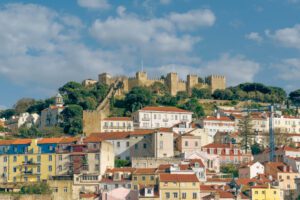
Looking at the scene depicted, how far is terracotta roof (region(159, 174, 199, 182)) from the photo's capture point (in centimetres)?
6053

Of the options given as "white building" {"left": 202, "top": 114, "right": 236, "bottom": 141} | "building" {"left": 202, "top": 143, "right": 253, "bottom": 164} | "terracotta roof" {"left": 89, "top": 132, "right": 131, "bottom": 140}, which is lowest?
"building" {"left": 202, "top": 143, "right": 253, "bottom": 164}

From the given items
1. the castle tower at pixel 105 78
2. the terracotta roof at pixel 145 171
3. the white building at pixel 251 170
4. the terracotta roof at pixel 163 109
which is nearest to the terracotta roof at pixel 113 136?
the terracotta roof at pixel 145 171

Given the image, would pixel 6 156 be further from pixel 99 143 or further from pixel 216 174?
pixel 216 174

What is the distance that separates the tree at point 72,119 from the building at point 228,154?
15730 mm

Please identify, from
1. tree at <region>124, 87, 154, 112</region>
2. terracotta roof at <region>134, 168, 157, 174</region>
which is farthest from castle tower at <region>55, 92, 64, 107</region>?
terracotta roof at <region>134, 168, 157, 174</region>

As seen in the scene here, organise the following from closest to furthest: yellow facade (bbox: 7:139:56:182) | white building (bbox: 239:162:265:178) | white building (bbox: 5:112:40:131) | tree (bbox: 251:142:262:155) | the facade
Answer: yellow facade (bbox: 7:139:56:182)
white building (bbox: 239:162:265:178)
tree (bbox: 251:142:262:155)
white building (bbox: 5:112:40:131)
the facade

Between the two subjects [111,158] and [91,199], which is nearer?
[91,199]

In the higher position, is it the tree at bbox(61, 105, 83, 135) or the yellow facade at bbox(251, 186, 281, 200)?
the tree at bbox(61, 105, 83, 135)

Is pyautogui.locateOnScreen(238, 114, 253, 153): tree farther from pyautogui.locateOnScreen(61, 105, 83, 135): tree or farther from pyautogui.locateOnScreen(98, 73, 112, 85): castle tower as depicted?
pyautogui.locateOnScreen(98, 73, 112, 85): castle tower

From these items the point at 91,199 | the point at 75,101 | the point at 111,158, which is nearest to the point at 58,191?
the point at 91,199

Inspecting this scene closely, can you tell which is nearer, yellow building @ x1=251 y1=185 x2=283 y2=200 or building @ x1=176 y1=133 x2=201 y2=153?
yellow building @ x1=251 y1=185 x2=283 y2=200

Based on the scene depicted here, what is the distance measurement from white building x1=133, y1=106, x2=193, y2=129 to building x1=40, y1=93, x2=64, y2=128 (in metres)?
9.22

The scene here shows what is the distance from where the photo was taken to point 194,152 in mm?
74312

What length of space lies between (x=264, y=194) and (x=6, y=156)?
23677mm
